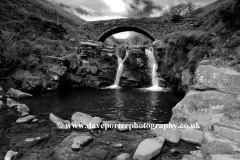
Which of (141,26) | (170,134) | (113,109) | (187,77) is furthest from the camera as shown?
(141,26)

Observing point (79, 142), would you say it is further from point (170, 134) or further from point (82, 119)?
point (170, 134)

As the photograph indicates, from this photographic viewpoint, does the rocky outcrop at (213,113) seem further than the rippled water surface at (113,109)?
No

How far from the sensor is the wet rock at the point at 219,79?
5.40 meters

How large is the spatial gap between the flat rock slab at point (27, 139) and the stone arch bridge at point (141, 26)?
27.7m

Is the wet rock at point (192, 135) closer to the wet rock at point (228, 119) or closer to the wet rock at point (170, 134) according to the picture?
the wet rock at point (170, 134)

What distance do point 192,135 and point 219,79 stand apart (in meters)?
2.45

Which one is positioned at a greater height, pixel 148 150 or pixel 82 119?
pixel 82 119

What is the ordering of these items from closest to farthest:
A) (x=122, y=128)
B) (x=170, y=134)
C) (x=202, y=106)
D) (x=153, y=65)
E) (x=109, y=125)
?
1. (x=170, y=134)
2. (x=202, y=106)
3. (x=122, y=128)
4. (x=109, y=125)
5. (x=153, y=65)

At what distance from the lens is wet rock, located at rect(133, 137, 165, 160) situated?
407cm

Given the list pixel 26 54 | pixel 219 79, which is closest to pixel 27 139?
pixel 219 79

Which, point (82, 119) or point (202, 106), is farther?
point (82, 119)

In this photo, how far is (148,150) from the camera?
421cm

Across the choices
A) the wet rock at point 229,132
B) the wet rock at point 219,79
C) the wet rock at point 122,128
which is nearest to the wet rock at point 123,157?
the wet rock at point 122,128

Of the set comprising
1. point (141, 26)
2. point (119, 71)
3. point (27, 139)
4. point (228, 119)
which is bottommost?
point (27, 139)
